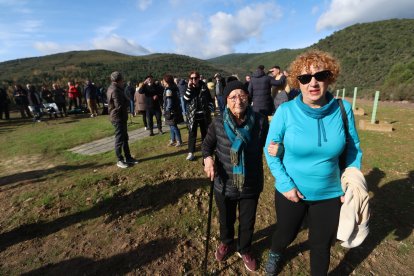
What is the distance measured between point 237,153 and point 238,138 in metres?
0.15

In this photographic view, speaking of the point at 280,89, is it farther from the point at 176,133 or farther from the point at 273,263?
the point at 273,263

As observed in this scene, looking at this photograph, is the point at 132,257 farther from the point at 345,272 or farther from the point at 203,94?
the point at 203,94

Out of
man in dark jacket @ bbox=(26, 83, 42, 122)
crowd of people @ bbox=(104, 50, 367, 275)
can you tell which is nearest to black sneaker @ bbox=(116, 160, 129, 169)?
crowd of people @ bbox=(104, 50, 367, 275)

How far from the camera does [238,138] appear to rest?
2467 mm

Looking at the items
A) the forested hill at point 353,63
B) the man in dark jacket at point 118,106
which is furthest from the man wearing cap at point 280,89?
the forested hill at point 353,63

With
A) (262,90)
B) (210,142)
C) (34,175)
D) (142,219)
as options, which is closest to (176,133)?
(262,90)

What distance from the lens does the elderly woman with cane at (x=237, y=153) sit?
2492mm

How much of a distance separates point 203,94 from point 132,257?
12.0 ft

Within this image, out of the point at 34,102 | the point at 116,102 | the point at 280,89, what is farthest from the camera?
the point at 34,102

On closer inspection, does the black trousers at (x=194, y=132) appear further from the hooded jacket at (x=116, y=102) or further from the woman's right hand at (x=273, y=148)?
the woman's right hand at (x=273, y=148)

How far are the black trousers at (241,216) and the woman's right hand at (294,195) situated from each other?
57cm

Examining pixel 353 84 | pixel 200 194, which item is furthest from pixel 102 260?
pixel 353 84

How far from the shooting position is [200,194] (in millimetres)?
4824

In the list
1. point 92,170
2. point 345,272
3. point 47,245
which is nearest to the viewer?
point 345,272
